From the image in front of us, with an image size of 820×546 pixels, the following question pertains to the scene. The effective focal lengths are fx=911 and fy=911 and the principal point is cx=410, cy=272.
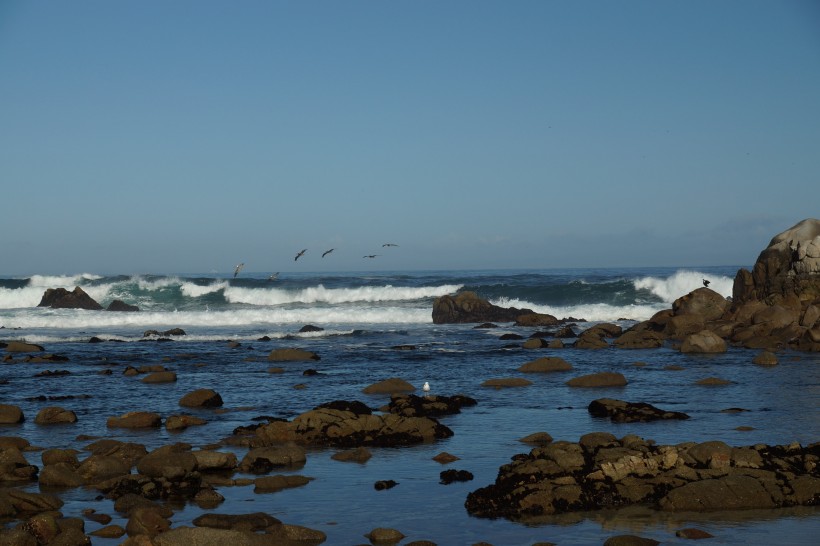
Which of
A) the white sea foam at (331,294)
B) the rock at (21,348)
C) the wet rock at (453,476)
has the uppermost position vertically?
the white sea foam at (331,294)

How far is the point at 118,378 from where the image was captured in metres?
30.0

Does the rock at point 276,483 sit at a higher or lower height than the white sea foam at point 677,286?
lower

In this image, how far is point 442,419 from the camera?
68.2ft

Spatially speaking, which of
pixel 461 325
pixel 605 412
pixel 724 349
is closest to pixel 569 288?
pixel 461 325

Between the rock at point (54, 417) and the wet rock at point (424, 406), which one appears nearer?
the rock at point (54, 417)

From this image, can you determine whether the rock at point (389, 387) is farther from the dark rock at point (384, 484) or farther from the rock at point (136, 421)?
the dark rock at point (384, 484)

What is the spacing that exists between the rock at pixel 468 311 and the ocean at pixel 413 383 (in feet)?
6.34

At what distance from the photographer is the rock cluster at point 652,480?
12.8m

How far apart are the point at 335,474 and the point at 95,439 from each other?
20.8 feet

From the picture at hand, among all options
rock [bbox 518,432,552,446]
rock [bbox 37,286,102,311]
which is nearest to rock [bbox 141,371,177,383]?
rock [bbox 518,432,552,446]

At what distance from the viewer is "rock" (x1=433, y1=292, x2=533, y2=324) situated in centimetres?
5547

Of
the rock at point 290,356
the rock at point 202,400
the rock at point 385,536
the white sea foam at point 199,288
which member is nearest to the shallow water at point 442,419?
the rock at point 385,536

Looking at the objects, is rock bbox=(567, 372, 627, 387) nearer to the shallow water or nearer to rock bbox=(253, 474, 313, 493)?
the shallow water

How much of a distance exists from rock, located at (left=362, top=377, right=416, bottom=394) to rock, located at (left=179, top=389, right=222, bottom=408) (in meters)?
4.33
